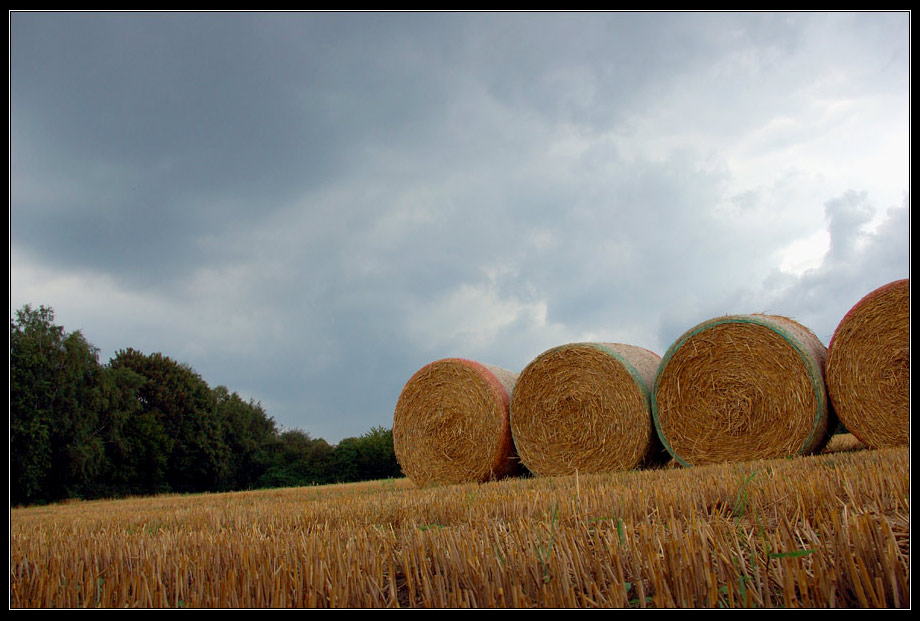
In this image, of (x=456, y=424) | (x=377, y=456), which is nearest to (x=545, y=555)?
(x=456, y=424)

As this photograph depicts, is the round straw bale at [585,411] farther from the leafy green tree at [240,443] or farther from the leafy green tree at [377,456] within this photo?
the leafy green tree at [240,443]

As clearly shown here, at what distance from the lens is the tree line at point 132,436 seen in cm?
2067

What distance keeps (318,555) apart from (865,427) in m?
6.49

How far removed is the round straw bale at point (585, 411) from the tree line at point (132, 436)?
17.1 m

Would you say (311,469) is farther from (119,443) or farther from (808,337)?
(808,337)

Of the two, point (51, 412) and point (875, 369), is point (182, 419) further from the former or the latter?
point (875, 369)

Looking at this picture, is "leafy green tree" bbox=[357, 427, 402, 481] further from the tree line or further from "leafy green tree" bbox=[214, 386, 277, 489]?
"leafy green tree" bbox=[214, 386, 277, 489]

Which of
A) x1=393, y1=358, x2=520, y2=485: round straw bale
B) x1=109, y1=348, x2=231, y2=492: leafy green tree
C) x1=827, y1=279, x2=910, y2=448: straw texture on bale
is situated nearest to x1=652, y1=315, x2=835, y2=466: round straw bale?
x1=827, y1=279, x2=910, y2=448: straw texture on bale

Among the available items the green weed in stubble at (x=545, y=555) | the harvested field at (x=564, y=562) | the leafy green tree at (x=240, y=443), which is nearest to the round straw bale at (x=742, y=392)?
the harvested field at (x=564, y=562)

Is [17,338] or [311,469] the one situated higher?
[17,338]

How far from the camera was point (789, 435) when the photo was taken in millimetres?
6516

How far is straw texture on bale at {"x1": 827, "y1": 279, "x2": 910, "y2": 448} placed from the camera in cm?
620

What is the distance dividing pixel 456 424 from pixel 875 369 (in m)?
5.24

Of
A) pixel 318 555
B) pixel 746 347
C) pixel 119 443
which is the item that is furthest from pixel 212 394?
pixel 318 555
